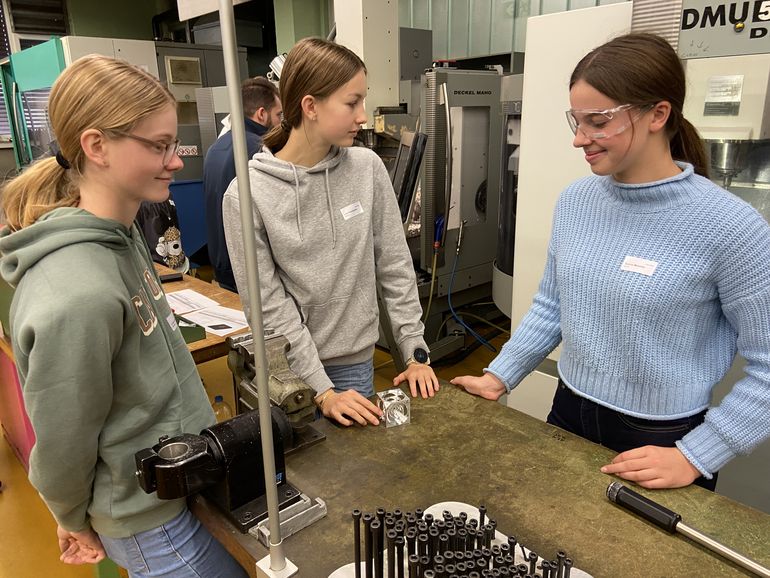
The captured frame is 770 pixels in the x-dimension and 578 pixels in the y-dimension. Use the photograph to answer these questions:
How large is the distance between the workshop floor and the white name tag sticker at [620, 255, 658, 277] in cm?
191

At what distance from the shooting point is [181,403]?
3.08 ft

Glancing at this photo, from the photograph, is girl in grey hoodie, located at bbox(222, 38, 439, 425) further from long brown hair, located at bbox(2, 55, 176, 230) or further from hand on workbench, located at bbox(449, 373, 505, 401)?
long brown hair, located at bbox(2, 55, 176, 230)

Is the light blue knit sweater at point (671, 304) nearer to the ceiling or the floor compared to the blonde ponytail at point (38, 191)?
nearer to the floor

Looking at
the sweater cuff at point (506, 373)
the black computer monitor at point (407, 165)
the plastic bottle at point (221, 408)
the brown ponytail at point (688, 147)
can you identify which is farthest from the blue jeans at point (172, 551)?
the black computer monitor at point (407, 165)

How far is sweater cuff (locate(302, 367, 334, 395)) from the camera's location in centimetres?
125

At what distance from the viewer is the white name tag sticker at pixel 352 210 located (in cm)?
135

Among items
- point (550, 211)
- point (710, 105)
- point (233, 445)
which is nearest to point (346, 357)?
point (233, 445)

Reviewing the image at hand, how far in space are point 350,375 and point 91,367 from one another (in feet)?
2.55

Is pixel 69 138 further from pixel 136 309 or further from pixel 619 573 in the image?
pixel 619 573

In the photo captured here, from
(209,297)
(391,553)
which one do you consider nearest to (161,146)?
(391,553)

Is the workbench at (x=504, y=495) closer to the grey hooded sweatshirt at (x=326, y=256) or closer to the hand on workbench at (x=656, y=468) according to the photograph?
the hand on workbench at (x=656, y=468)

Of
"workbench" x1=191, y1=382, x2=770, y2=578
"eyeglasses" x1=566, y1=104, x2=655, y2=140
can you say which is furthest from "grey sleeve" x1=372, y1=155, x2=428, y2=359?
"eyeglasses" x1=566, y1=104, x2=655, y2=140

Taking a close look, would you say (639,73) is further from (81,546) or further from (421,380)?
(81,546)

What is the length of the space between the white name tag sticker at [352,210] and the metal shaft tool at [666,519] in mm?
809
